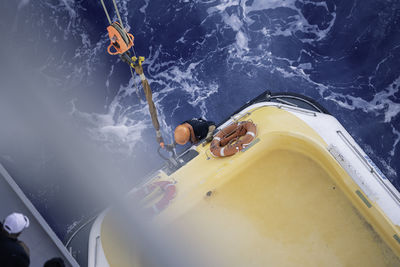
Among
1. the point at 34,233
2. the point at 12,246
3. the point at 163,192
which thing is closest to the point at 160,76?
the point at 163,192

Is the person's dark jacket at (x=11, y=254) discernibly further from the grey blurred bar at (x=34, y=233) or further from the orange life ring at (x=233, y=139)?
the orange life ring at (x=233, y=139)

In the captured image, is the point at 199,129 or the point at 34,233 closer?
the point at 34,233

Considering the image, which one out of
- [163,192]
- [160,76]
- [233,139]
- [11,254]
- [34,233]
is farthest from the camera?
[160,76]

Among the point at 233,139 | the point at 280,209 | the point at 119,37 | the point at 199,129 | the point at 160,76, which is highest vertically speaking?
the point at 160,76

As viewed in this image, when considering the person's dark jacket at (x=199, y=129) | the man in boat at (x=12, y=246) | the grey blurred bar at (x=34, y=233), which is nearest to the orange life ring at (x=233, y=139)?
the person's dark jacket at (x=199, y=129)

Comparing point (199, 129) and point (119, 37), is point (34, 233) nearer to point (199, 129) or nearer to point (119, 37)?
point (119, 37)

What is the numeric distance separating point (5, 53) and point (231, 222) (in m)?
8.88

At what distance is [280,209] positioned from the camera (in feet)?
14.2

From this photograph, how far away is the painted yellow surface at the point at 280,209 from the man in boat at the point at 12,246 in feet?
3.28

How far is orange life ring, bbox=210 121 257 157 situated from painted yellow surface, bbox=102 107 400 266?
0.12 meters

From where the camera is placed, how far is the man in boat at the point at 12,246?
Result: 9.10 feet

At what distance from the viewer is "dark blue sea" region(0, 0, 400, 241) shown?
24.4ft

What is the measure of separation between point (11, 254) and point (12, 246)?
3.6 inches

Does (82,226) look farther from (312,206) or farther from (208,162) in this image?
(312,206)
